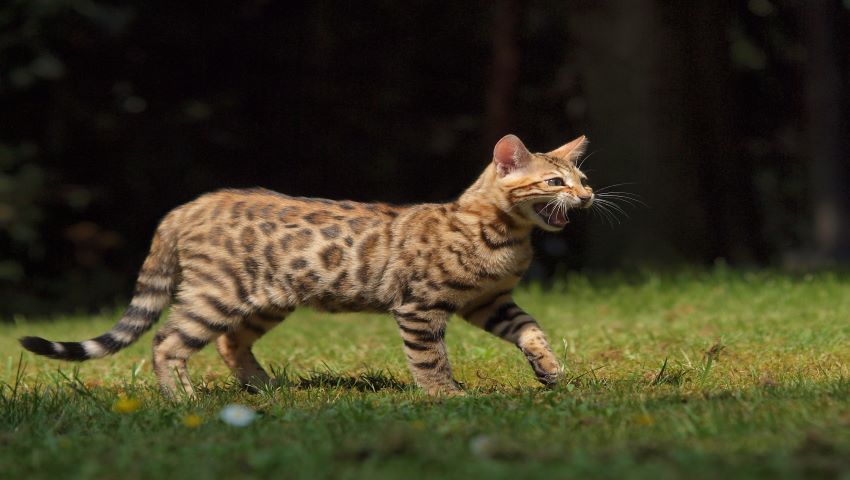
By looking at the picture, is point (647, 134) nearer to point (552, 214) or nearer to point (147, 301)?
point (552, 214)

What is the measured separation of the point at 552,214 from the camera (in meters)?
6.64

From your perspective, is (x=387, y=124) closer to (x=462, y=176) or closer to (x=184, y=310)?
(x=462, y=176)

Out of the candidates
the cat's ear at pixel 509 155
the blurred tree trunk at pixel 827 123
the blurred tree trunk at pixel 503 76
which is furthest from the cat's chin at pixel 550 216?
the blurred tree trunk at pixel 827 123

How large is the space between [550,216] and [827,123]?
13.3 meters

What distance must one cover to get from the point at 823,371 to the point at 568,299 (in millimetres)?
4884

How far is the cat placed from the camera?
6.50 metres

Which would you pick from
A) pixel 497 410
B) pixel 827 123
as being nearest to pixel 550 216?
pixel 497 410

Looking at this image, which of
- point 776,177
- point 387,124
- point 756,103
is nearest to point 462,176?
point 387,124

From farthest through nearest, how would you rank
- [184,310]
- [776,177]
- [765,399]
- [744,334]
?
[776,177] → [744,334] → [184,310] → [765,399]

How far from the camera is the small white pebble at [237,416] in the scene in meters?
4.75

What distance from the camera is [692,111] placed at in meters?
13.7

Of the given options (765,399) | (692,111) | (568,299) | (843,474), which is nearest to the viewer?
(843,474)

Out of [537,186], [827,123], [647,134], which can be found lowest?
[827,123]

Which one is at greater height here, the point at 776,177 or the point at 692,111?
the point at 692,111
